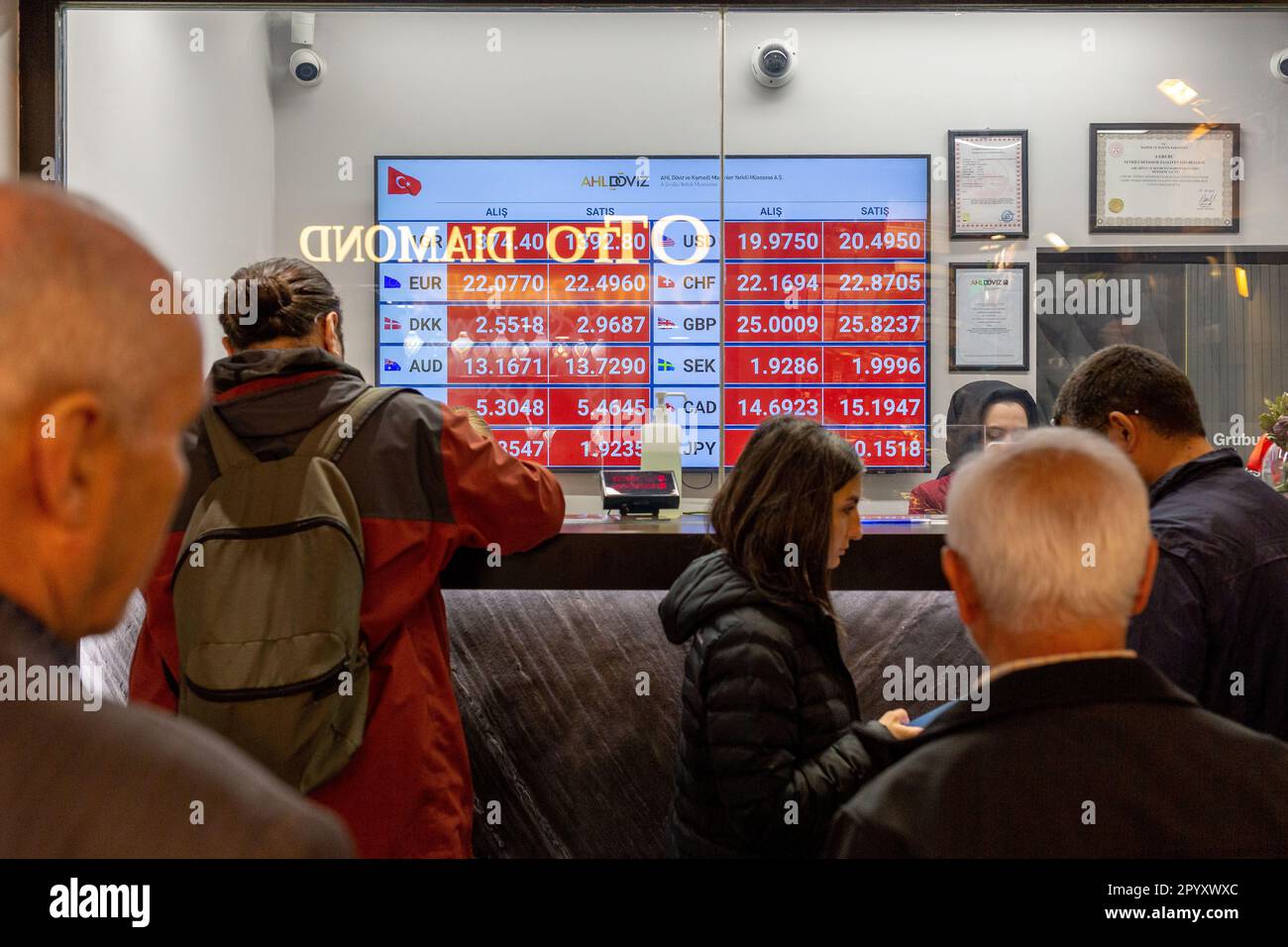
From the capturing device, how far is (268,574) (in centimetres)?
159

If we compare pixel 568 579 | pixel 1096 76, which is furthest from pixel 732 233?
pixel 568 579

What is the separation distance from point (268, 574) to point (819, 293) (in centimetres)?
312

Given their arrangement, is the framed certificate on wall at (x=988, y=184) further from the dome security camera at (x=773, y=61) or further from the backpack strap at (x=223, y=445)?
the backpack strap at (x=223, y=445)

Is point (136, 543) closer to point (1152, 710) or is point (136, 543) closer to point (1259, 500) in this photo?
point (1152, 710)

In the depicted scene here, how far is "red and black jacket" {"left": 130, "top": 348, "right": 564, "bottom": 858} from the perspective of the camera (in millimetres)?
1656

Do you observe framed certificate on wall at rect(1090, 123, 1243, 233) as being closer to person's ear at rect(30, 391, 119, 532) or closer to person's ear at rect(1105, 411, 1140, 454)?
person's ear at rect(1105, 411, 1140, 454)

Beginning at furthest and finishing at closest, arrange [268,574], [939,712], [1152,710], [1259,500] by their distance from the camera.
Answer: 1. [1259,500]
2. [268,574]
3. [939,712]
4. [1152,710]

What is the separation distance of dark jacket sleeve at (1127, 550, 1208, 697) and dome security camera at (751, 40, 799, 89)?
120 inches

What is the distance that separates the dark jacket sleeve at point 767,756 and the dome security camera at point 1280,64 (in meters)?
3.65

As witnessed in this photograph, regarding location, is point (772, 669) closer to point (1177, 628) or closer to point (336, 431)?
point (1177, 628)

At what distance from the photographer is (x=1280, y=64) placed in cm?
396

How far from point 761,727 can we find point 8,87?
9.00 ft

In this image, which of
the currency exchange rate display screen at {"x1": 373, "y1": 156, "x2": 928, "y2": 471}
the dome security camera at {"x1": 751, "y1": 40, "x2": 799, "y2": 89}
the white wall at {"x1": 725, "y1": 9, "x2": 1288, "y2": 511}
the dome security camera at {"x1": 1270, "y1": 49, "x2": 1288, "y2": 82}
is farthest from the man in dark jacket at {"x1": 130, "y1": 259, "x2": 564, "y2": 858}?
the dome security camera at {"x1": 1270, "y1": 49, "x2": 1288, "y2": 82}

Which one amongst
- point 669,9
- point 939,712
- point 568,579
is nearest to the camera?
point 939,712
